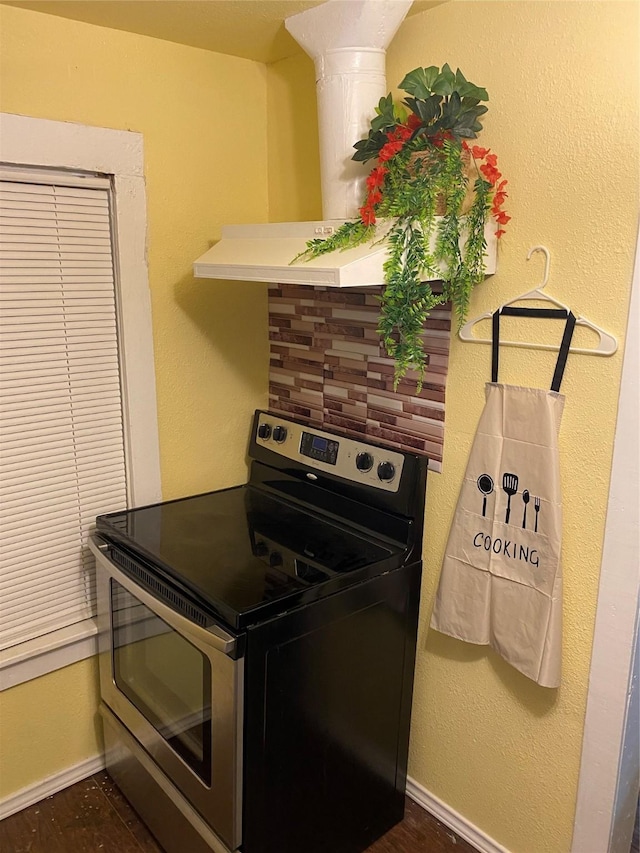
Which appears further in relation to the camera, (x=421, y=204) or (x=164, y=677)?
(x=164, y=677)

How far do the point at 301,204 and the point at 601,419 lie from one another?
3.48 ft

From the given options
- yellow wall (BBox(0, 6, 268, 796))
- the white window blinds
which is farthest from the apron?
the white window blinds

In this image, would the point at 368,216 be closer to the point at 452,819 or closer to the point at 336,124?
the point at 336,124

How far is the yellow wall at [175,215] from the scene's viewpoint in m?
1.58

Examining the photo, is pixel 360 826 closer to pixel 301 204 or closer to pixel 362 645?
pixel 362 645

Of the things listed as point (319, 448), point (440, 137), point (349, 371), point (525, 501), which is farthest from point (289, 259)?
point (525, 501)

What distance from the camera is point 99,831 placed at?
5.68ft

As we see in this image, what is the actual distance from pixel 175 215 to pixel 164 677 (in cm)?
120

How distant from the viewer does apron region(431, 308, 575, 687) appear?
4.57 ft

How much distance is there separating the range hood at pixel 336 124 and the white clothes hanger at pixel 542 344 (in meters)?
0.10

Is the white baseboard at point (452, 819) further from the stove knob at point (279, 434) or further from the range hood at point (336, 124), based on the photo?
the range hood at point (336, 124)

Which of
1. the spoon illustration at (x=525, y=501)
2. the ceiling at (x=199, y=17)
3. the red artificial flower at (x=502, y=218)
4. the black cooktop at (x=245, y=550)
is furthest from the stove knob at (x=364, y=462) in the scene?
the ceiling at (x=199, y=17)

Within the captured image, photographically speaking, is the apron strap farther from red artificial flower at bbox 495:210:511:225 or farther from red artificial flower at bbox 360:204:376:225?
red artificial flower at bbox 360:204:376:225

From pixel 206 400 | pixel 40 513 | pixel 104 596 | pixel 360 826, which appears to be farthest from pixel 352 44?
pixel 360 826
